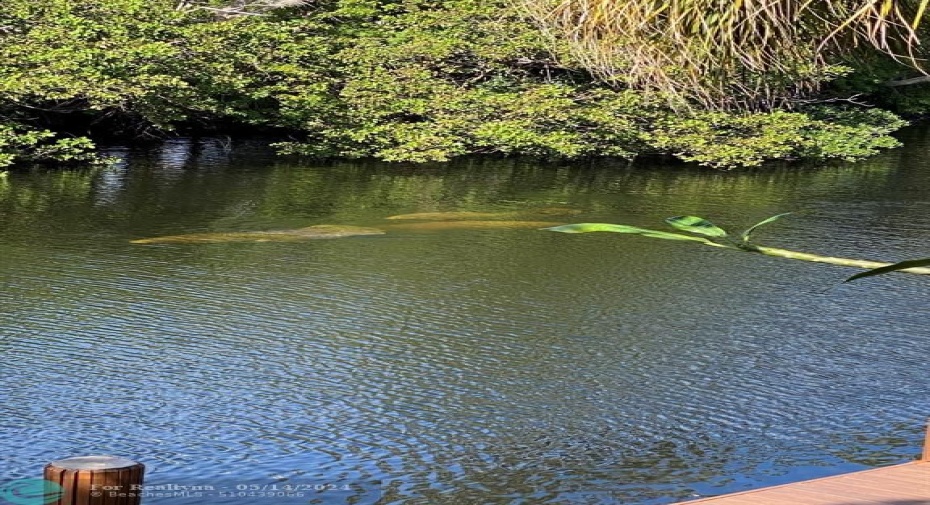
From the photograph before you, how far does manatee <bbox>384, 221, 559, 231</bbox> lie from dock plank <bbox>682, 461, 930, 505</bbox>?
528 centimetres

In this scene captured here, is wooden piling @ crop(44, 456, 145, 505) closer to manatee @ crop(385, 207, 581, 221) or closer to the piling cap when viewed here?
the piling cap

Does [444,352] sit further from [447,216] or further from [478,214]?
[478,214]

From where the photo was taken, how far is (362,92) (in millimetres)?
12156

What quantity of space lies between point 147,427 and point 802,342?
3032 millimetres

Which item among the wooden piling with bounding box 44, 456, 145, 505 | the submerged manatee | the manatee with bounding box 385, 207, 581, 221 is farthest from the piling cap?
the manatee with bounding box 385, 207, 581, 221

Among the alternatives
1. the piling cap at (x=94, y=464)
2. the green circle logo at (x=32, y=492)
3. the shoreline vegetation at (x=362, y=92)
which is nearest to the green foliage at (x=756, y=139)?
the shoreline vegetation at (x=362, y=92)

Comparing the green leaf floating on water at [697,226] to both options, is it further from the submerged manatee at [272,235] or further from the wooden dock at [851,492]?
the submerged manatee at [272,235]

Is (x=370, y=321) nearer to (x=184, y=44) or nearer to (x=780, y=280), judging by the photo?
(x=780, y=280)

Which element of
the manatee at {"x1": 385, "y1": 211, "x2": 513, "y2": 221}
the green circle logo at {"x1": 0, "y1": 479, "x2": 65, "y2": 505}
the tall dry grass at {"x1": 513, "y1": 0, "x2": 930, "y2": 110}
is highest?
the tall dry grass at {"x1": 513, "y1": 0, "x2": 930, "y2": 110}

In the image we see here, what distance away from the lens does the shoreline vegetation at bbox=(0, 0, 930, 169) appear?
34.9 feet

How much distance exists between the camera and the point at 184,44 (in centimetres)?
1161

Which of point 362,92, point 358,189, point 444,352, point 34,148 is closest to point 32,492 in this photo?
point 444,352

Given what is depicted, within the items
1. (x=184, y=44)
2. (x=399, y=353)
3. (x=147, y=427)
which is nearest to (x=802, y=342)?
(x=399, y=353)

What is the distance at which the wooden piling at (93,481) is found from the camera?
6.48 feet
